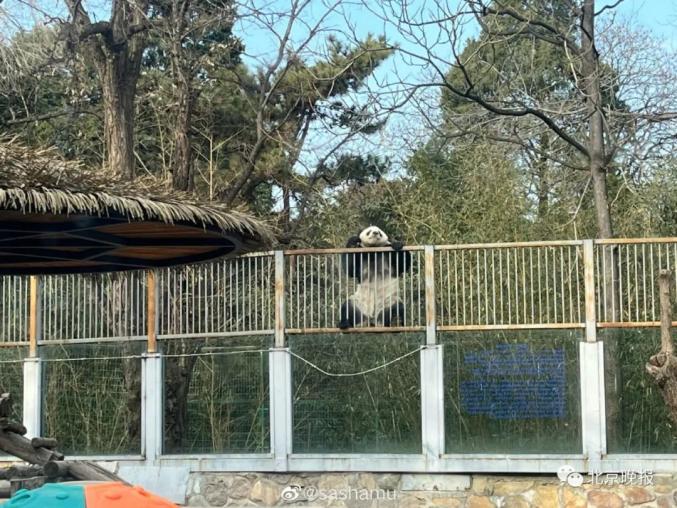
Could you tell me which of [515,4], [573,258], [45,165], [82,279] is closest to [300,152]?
[515,4]

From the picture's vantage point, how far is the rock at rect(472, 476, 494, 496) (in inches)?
354

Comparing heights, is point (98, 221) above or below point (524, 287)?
above

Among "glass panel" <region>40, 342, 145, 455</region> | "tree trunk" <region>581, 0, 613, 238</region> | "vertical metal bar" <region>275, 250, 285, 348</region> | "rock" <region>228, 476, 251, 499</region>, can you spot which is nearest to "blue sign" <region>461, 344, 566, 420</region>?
"vertical metal bar" <region>275, 250, 285, 348</region>

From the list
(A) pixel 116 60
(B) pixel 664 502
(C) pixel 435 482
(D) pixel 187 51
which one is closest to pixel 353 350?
(C) pixel 435 482

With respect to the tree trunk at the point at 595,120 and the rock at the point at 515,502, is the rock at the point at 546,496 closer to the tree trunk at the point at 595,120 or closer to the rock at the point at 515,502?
the rock at the point at 515,502

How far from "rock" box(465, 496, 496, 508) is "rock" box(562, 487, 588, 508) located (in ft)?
1.99

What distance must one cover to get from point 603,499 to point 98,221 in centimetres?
489

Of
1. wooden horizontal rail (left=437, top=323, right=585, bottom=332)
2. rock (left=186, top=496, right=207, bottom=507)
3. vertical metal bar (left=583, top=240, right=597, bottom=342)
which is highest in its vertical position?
vertical metal bar (left=583, top=240, right=597, bottom=342)

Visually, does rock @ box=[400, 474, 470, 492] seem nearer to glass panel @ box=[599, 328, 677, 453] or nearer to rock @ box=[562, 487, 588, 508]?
rock @ box=[562, 487, 588, 508]

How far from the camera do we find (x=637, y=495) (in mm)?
8703

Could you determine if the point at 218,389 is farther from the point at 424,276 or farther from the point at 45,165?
the point at 45,165

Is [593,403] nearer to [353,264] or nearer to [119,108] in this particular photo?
[353,264]

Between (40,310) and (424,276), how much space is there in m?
3.99

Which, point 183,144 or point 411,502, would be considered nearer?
point 411,502
